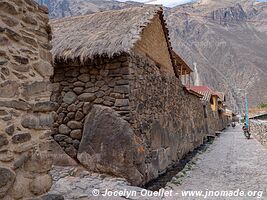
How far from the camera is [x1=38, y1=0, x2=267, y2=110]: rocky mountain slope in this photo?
214ft

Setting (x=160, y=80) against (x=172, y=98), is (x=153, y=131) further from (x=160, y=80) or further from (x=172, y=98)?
(x=172, y=98)

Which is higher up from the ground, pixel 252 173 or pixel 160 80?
pixel 160 80

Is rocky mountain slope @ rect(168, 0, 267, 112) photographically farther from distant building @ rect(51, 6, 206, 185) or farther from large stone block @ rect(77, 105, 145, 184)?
large stone block @ rect(77, 105, 145, 184)

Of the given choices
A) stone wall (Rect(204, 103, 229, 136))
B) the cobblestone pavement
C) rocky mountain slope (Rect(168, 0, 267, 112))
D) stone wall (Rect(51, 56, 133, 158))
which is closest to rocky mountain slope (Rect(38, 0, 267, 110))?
rocky mountain slope (Rect(168, 0, 267, 112))

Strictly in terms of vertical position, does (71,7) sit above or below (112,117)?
above

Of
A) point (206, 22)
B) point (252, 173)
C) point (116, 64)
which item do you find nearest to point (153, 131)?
point (116, 64)

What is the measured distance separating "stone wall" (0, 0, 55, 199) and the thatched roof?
2.41 metres

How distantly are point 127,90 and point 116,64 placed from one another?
1.99ft

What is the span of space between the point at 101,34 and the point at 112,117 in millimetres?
2023

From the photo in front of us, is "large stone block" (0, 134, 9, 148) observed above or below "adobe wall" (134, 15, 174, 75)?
below

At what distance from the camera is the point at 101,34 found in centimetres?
584

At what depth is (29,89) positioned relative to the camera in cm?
257

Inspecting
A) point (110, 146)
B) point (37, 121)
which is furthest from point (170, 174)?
point (37, 121)

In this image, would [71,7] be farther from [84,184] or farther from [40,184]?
[40,184]
